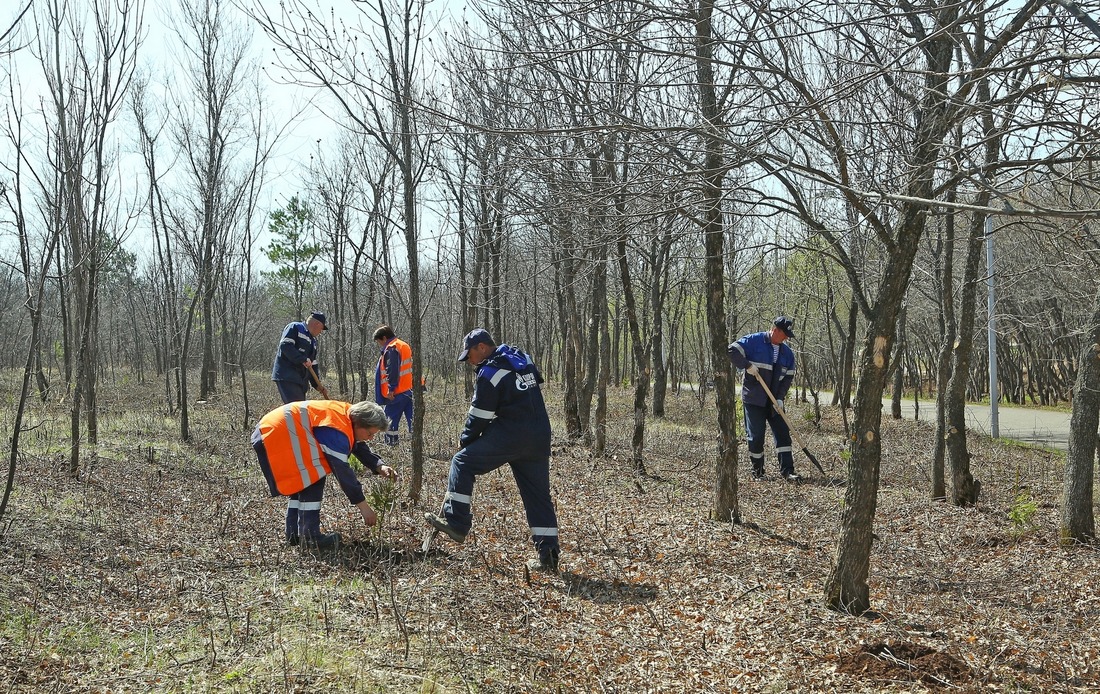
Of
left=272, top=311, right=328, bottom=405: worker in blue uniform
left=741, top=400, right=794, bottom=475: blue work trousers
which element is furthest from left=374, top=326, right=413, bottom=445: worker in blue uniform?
left=741, top=400, right=794, bottom=475: blue work trousers

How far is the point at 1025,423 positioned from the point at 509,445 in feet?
56.7

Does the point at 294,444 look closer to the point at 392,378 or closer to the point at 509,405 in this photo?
the point at 509,405

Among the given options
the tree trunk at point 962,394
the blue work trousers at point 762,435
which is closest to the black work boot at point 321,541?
the blue work trousers at point 762,435

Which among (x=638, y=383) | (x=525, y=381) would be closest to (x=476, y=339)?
(x=525, y=381)

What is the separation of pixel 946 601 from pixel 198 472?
22.7ft

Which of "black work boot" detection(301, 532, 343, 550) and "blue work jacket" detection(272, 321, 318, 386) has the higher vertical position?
"blue work jacket" detection(272, 321, 318, 386)

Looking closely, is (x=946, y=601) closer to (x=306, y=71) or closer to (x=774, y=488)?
(x=774, y=488)

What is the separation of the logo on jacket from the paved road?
29.7ft

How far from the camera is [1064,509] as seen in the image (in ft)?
19.0

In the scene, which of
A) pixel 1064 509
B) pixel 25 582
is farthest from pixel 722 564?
pixel 25 582

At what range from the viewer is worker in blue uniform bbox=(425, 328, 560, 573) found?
504cm

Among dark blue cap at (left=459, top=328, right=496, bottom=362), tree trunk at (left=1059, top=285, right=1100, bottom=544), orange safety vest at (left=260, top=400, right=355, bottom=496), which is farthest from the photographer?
tree trunk at (left=1059, top=285, right=1100, bottom=544)

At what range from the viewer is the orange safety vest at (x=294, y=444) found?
4.94 metres

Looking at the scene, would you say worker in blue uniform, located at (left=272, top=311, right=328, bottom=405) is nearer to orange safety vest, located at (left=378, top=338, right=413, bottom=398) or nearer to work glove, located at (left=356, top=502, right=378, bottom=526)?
orange safety vest, located at (left=378, top=338, right=413, bottom=398)
